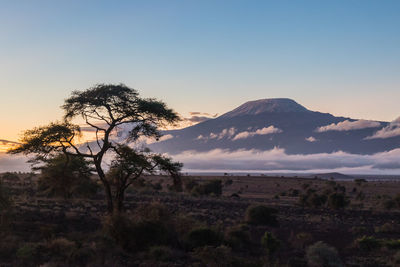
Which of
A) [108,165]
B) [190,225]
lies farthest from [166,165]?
[190,225]

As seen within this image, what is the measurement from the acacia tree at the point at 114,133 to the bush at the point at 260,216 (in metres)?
7.20

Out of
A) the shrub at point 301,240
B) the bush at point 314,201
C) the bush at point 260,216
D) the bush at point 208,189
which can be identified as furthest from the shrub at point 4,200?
the bush at point 208,189

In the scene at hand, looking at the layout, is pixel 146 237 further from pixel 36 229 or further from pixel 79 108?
pixel 79 108

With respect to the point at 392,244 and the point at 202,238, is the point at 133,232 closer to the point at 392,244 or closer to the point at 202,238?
the point at 202,238

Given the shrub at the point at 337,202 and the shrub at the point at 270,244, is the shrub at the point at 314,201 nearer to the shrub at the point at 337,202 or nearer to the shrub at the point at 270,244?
the shrub at the point at 337,202

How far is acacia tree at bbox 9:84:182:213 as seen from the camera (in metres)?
26.3

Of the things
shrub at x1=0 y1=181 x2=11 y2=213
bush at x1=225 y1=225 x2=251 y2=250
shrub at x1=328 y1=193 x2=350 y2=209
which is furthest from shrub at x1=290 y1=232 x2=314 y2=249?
shrub at x1=328 y1=193 x2=350 y2=209

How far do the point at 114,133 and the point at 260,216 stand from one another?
11.9 metres

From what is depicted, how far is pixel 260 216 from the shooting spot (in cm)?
3231

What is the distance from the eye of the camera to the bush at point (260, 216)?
32.2 m

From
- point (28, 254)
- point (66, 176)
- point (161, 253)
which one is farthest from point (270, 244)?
point (66, 176)

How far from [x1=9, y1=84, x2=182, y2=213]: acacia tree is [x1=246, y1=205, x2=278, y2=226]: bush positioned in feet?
23.6

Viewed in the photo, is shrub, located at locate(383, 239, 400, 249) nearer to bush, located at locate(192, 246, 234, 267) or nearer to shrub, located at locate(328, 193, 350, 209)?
bush, located at locate(192, 246, 234, 267)

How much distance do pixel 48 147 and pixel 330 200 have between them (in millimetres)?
30979
